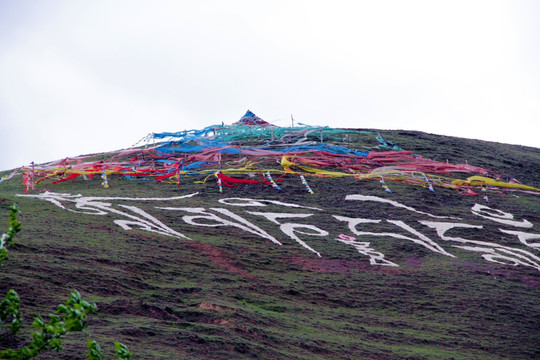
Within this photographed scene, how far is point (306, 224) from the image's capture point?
19.8m

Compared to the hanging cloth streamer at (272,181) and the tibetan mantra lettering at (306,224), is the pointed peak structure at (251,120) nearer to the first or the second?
the hanging cloth streamer at (272,181)

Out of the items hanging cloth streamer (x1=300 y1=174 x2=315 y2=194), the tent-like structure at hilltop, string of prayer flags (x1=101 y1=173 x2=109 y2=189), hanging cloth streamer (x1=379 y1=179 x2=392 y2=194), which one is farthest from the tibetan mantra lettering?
the tent-like structure at hilltop

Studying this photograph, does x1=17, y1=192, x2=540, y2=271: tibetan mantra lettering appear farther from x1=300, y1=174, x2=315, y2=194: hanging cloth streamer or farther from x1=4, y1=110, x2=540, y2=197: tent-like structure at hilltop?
x1=4, y1=110, x2=540, y2=197: tent-like structure at hilltop

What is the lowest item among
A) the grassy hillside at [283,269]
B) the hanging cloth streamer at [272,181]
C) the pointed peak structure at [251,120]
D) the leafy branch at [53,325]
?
the grassy hillside at [283,269]

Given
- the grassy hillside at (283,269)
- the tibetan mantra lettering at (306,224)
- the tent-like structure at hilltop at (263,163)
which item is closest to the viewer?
the grassy hillside at (283,269)

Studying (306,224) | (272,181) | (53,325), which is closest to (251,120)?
(272,181)

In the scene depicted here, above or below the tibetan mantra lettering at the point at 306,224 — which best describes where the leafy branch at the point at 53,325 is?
above

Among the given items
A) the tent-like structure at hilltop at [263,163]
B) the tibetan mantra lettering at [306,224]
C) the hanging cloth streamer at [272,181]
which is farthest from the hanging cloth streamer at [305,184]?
the tibetan mantra lettering at [306,224]

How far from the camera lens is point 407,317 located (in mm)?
13109

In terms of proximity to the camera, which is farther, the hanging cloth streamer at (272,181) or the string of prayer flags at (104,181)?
the hanging cloth streamer at (272,181)

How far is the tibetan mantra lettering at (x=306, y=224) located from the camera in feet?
59.1

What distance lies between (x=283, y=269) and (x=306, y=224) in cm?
442

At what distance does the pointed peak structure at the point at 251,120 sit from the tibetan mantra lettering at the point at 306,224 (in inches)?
492

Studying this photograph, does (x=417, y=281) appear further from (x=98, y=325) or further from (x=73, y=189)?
(x=73, y=189)
